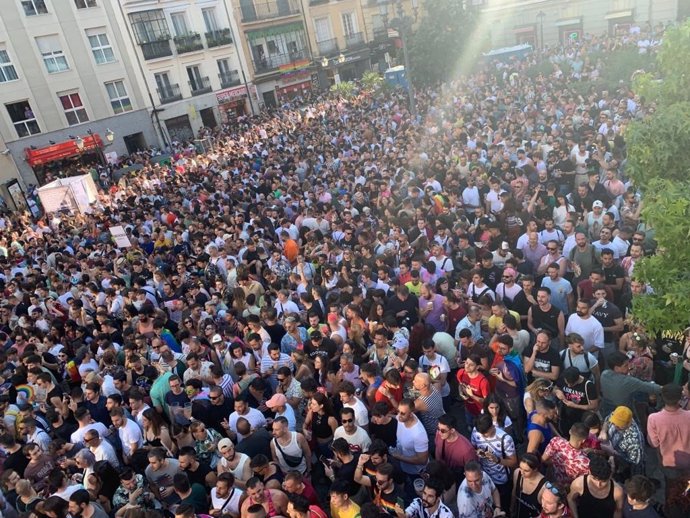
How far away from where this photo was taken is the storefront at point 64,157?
90.8 feet

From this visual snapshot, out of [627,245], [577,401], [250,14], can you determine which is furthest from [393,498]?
[250,14]

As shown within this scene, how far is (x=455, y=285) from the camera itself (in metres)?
7.69

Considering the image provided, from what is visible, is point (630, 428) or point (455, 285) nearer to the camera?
point (630, 428)

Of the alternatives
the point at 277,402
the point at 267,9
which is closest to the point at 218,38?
the point at 267,9

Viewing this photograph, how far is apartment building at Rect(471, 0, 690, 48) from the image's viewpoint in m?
32.3

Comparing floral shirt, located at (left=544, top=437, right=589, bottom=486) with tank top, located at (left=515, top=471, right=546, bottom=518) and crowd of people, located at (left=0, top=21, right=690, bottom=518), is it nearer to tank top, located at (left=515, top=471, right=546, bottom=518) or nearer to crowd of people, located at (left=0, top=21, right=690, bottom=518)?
crowd of people, located at (left=0, top=21, right=690, bottom=518)

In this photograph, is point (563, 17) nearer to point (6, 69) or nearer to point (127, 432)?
point (6, 69)

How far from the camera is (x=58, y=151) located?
28.2m

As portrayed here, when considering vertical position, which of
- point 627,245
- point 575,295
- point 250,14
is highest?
point 250,14

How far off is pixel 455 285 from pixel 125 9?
3043 cm

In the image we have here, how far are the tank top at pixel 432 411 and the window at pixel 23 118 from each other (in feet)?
97.0

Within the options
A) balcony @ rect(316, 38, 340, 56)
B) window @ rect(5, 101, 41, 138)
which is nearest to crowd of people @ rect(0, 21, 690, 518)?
window @ rect(5, 101, 41, 138)

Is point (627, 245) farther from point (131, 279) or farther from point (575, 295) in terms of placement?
point (131, 279)

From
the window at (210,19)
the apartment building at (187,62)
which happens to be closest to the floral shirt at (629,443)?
the apartment building at (187,62)
